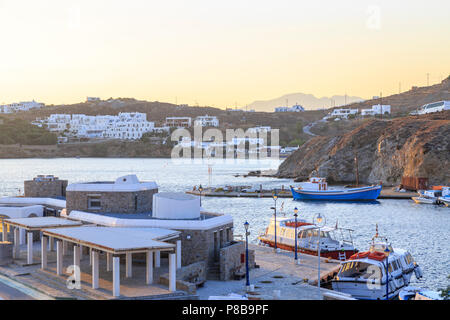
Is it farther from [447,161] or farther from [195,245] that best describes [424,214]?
[195,245]

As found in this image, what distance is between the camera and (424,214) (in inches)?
2309

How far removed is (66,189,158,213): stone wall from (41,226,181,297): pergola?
524cm

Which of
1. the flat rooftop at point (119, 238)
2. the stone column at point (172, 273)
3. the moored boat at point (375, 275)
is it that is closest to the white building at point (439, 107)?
the moored boat at point (375, 275)

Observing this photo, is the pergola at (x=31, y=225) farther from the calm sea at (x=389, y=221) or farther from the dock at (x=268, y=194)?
the dock at (x=268, y=194)

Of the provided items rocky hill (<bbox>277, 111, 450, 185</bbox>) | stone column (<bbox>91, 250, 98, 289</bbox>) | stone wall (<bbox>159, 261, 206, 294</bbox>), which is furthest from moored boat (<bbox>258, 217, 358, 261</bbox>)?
rocky hill (<bbox>277, 111, 450, 185</bbox>)

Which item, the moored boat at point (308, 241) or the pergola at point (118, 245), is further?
the moored boat at point (308, 241)

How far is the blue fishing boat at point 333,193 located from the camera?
7412 cm

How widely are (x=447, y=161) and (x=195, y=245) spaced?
233 feet

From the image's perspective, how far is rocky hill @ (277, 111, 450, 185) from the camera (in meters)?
84.4

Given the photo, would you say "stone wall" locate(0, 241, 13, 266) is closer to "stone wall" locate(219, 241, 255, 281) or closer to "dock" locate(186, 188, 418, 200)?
"stone wall" locate(219, 241, 255, 281)

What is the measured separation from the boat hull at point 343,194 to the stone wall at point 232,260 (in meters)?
51.8

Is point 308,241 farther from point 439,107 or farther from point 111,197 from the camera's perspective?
point 439,107
